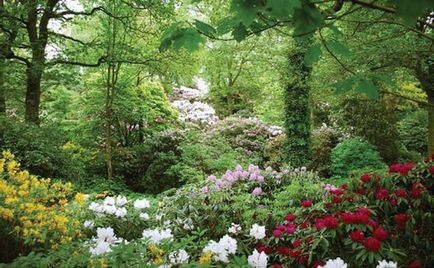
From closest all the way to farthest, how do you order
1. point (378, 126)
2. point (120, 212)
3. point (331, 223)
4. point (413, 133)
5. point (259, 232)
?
point (331, 223), point (259, 232), point (120, 212), point (378, 126), point (413, 133)

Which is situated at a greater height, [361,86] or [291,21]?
[291,21]

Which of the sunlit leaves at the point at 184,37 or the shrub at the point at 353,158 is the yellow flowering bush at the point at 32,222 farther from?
the shrub at the point at 353,158

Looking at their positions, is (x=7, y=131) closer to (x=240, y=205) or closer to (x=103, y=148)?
(x=103, y=148)

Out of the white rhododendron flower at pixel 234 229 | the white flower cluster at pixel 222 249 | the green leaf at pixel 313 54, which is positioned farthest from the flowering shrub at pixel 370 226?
the green leaf at pixel 313 54

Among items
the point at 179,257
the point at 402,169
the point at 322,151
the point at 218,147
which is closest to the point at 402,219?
the point at 402,169

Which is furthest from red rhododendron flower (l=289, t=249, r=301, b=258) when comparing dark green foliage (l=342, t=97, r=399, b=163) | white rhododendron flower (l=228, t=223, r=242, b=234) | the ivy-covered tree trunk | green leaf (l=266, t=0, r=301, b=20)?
dark green foliage (l=342, t=97, r=399, b=163)

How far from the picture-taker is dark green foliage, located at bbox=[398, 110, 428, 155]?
40.7 feet

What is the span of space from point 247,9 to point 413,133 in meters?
13.4

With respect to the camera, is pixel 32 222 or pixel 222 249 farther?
pixel 32 222

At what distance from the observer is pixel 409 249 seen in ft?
9.66

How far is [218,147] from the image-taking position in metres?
10.4

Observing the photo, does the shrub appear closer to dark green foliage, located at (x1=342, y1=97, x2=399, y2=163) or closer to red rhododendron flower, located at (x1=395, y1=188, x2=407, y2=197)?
dark green foliage, located at (x1=342, y1=97, x2=399, y2=163)

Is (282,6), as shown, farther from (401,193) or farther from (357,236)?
(401,193)

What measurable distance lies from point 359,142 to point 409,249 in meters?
7.70
